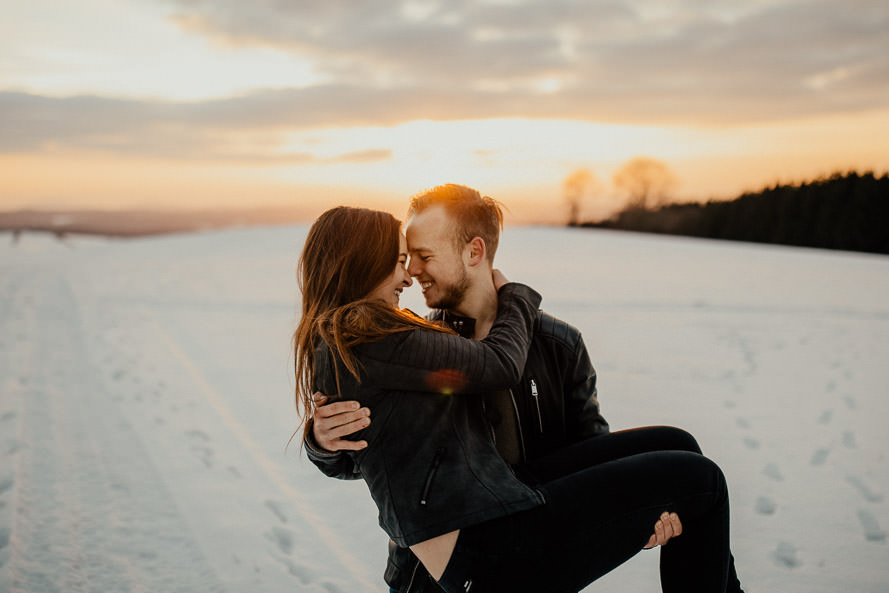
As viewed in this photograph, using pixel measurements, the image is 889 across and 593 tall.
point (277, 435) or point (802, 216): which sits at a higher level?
point (802, 216)

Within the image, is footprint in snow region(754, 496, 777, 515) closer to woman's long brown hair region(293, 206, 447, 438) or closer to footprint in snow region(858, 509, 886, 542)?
footprint in snow region(858, 509, 886, 542)

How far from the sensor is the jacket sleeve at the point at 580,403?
269 cm

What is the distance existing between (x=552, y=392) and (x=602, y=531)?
0.82m

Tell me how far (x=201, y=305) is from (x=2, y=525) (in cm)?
918

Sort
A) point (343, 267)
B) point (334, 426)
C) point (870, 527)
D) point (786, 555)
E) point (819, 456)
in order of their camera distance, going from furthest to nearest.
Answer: point (819, 456), point (870, 527), point (786, 555), point (343, 267), point (334, 426)

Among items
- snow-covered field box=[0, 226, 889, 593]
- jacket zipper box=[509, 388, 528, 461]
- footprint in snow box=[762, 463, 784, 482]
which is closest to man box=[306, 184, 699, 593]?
jacket zipper box=[509, 388, 528, 461]

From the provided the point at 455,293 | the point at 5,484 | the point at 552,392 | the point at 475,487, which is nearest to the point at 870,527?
the point at 552,392

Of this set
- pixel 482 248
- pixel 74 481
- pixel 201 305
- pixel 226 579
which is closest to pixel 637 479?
pixel 482 248

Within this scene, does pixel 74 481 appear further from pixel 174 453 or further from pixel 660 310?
pixel 660 310

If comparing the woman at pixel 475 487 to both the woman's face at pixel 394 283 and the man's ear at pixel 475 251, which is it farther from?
the man's ear at pixel 475 251

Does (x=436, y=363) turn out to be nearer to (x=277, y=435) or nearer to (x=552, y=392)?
(x=552, y=392)

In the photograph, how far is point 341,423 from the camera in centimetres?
190

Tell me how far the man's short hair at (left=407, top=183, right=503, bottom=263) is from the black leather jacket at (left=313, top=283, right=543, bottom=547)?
859 millimetres

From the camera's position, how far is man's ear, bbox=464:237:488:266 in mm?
2719
